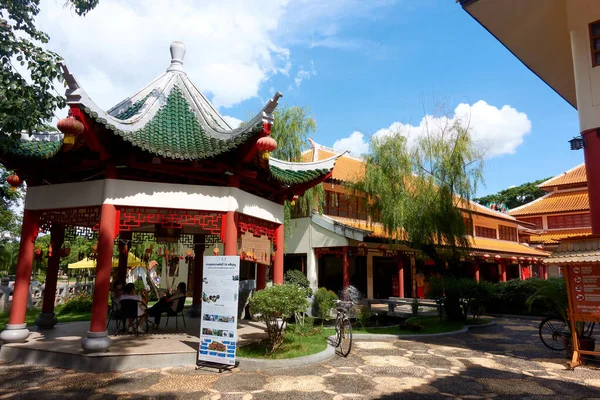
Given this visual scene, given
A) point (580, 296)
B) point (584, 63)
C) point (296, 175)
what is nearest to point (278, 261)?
point (296, 175)

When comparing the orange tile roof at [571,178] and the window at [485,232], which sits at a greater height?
the orange tile roof at [571,178]

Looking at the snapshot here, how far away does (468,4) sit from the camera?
9.12 meters

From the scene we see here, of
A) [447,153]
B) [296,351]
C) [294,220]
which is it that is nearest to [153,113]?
[296,351]

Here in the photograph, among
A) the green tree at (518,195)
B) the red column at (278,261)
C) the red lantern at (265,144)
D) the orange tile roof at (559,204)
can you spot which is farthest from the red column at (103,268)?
the green tree at (518,195)

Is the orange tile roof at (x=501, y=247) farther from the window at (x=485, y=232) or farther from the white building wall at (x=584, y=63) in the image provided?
the white building wall at (x=584, y=63)

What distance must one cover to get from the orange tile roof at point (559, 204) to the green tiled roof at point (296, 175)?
27112 millimetres

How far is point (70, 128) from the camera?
600 centimetres

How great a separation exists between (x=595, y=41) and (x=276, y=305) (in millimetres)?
8733

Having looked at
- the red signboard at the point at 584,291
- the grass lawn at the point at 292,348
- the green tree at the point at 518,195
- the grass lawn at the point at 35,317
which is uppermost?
the green tree at the point at 518,195

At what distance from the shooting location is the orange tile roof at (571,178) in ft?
98.9

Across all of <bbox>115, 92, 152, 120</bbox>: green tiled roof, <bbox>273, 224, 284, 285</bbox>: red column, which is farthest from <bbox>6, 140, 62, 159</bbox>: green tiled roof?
<bbox>273, 224, 284, 285</bbox>: red column

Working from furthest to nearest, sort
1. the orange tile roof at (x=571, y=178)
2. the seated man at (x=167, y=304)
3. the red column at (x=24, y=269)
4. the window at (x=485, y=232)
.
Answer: the orange tile roof at (x=571, y=178) < the window at (x=485, y=232) < the seated man at (x=167, y=304) < the red column at (x=24, y=269)

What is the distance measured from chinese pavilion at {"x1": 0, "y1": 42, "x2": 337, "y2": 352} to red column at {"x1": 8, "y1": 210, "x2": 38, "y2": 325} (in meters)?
0.02

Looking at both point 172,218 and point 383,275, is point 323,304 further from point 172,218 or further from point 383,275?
point 383,275
